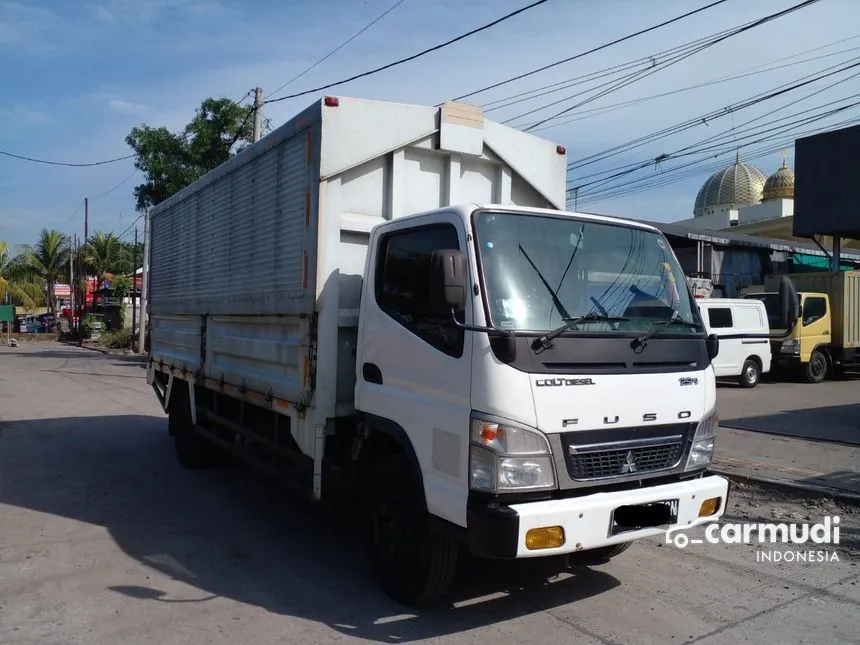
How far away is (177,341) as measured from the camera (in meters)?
8.55

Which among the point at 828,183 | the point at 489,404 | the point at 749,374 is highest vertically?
the point at 828,183

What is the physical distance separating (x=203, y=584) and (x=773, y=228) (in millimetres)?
33748

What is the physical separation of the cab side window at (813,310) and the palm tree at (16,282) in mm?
50421

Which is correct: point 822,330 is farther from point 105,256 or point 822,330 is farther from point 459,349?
point 105,256

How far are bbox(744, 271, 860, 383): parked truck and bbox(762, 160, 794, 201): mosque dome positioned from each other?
920 inches

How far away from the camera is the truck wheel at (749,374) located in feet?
57.0

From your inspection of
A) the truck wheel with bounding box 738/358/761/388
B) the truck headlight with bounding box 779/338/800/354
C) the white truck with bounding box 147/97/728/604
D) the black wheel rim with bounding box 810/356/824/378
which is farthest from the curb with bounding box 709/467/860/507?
the black wheel rim with bounding box 810/356/824/378

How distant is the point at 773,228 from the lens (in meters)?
33.2

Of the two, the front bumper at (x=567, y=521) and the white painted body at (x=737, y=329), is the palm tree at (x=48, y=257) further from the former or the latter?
the front bumper at (x=567, y=521)

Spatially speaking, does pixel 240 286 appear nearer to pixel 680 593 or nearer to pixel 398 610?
pixel 398 610

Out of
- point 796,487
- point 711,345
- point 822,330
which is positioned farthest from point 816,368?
point 711,345

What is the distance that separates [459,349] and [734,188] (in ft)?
158

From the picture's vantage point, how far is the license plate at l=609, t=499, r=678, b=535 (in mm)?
3836

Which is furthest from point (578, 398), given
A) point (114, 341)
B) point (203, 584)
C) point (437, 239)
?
point (114, 341)
